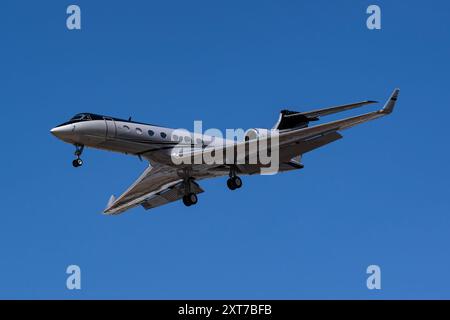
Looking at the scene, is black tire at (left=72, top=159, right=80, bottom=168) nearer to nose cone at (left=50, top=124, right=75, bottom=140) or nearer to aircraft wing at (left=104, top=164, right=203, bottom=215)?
nose cone at (left=50, top=124, right=75, bottom=140)

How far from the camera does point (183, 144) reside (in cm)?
4641

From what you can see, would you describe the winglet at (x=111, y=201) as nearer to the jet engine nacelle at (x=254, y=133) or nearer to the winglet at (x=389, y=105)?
the jet engine nacelle at (x=254, y=133)

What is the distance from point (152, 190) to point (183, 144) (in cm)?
518

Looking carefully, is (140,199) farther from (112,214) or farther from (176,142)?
(176,142)

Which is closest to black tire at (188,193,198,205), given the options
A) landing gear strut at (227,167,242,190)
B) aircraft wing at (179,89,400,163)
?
landing gear strut at (227,167,242,190)

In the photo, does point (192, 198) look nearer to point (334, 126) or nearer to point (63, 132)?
point (63, 132)

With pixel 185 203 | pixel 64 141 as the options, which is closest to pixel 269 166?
pixel 185 203

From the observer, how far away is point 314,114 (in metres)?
45.3

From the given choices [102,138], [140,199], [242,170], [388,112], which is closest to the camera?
[388,112]

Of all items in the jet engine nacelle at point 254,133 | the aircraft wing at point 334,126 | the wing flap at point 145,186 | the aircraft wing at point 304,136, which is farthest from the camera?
the wing flap at point 145,186

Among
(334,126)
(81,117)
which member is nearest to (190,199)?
(81,117)

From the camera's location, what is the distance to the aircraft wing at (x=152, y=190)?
48500mm

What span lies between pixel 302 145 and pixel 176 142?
6722 mm

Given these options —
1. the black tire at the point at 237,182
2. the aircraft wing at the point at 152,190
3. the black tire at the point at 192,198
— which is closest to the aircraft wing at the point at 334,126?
the black tire at the point at 237,182
